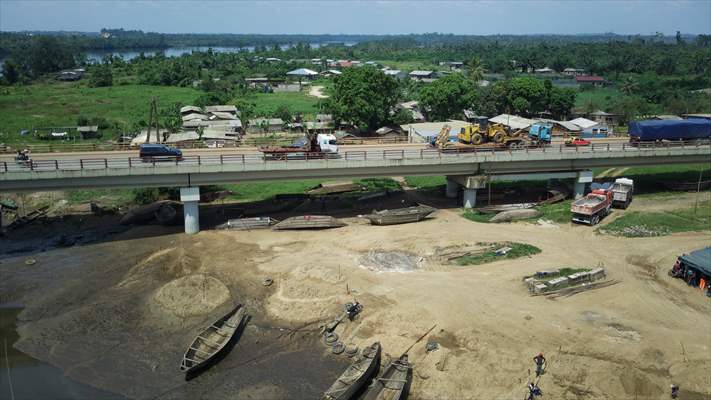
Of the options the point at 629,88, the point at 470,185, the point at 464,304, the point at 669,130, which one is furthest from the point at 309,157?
the point at 629,88

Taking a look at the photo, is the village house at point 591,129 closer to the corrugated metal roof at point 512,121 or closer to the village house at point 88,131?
the corrugated metal roof at point 512,121

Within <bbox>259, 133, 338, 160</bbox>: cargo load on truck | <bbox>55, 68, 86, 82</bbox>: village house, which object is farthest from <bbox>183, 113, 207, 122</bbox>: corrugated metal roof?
<bbox>55, 68, 86, 82</bbox>: village house

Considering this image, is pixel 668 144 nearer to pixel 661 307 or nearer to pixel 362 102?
pixel 661 307

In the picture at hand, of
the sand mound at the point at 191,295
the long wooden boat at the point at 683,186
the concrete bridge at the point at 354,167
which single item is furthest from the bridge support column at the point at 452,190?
the sand mound at the point at 191,295

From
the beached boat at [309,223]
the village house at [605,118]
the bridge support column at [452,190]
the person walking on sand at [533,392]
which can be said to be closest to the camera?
the person walking on sand at [533,392]

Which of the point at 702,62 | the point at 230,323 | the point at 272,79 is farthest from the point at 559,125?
the point at 702,62

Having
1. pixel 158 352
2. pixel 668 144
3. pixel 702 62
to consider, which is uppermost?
pixel 702 62

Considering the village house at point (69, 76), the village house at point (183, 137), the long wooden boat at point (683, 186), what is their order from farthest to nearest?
the village house at point (69, 76) < the village house at point (183, 137) < the long wooden boat at point (683, 186)
